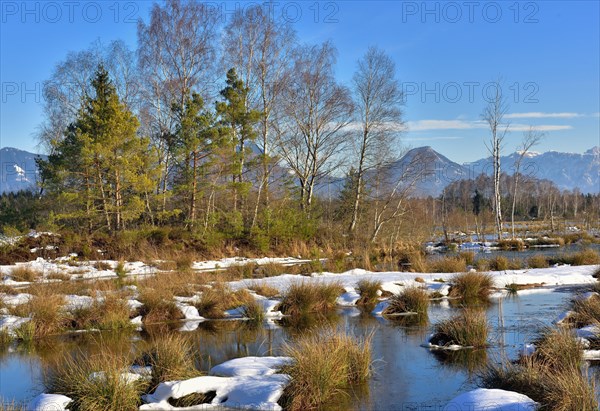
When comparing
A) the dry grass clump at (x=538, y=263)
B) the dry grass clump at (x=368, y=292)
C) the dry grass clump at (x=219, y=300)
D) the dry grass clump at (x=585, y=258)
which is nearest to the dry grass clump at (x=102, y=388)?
the dry grass clump at (x=219, y=300)

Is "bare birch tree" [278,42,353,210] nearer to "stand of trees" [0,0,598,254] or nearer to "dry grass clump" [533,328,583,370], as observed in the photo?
"stand of trees" [0,0,598,254]

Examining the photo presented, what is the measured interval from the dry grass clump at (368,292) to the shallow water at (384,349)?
3.81 feet

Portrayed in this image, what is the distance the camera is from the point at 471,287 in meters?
15.8

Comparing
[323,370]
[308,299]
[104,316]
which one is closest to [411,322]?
[308,299]

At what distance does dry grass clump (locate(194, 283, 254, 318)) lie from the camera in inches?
541

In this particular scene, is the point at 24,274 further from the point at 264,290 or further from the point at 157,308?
the point at 264,290

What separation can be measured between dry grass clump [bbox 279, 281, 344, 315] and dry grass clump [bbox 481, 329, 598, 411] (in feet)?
20.1

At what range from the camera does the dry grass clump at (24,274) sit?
18547 millimetres

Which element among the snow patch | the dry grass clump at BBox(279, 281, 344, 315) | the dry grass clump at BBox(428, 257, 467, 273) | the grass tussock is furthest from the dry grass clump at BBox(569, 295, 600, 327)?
the dry grass clump at BBox(428, 257, 467, 273)

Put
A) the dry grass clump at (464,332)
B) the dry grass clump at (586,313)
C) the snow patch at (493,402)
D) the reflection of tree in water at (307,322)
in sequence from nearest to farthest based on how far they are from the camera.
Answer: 1. the snow patch at (493,402)
2. the dry grass clump at (464,332)
3. the dry grass clump at (586,313)
4. the reflection of tree in water at (307,322)

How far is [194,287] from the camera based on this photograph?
51.2 feet

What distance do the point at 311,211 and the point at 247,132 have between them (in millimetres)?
6522

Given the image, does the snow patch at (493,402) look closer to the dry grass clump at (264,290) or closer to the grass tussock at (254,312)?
the grass tussock at (254,312)

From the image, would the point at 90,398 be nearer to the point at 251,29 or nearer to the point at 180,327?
the point at 180,327
